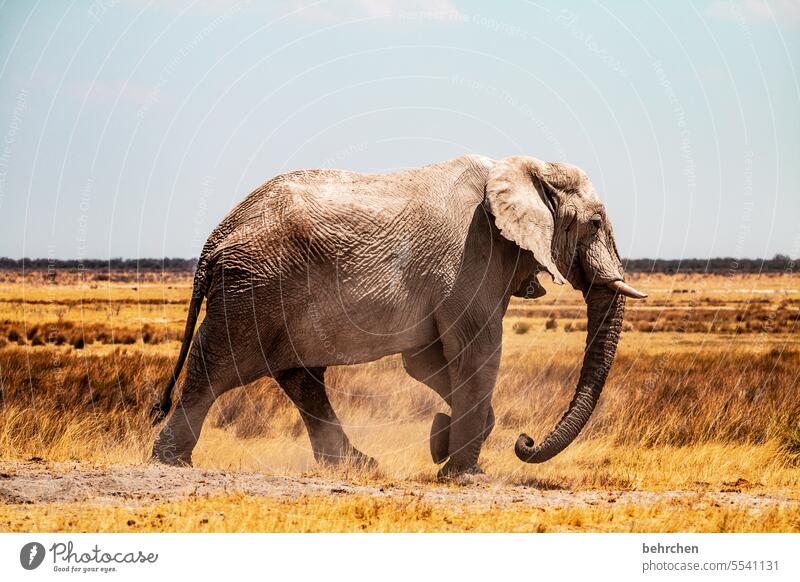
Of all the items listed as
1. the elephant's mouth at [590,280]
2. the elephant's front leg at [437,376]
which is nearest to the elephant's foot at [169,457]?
the elephant's front leg at [437,376]

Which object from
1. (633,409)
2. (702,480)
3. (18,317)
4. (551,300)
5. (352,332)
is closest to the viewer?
(352,332)

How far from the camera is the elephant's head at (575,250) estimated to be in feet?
39.7

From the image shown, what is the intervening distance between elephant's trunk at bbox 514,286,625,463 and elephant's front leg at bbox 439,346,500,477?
0.52 meters

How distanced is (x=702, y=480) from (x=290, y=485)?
191 inches

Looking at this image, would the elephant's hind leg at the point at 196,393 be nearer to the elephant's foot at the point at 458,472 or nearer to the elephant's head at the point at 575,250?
the elephant's foot at the point at 458,472

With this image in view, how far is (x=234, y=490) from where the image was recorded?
10250 millimetres

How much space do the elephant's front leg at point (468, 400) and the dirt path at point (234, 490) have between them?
0.52 m

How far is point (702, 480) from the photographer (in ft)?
41.5

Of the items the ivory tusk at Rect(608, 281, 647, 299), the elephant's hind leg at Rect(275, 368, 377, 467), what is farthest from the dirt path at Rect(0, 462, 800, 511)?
the ivory tusk at Rect(608, 281, 647, 299)

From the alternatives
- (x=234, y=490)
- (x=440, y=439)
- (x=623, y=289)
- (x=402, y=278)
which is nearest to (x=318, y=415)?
(x=440, y=439)

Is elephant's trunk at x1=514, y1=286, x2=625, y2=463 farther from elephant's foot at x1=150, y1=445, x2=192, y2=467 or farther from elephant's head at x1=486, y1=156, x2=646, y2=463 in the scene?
elephant's foot at x1=150, y1=445, x2=192, y2=467

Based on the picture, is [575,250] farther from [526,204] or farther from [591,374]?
[591,374]
